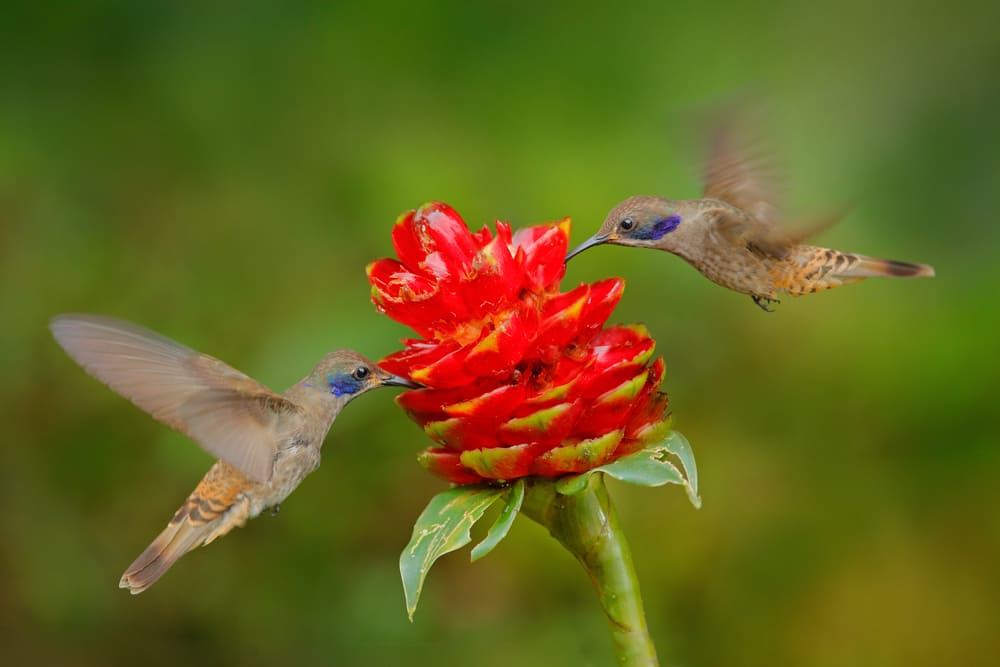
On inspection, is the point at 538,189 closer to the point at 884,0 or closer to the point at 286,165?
the point at 286,165

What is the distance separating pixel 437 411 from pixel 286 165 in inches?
98.5

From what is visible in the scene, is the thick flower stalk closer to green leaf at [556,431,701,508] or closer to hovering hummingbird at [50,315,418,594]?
green leaf at [556,431,701,508]

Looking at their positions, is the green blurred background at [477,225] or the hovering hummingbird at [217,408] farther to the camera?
the green blurred background at [477,225]

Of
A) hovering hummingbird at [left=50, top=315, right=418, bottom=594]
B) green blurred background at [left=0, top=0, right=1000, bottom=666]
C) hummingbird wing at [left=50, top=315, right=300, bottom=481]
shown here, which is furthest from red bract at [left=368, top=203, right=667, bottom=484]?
green blurred background at [left=0, top=0, right=1000, bottom=666]

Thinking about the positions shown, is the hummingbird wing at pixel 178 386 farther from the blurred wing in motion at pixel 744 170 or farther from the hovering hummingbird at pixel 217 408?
the blurred wing in motion at pixel 744 170

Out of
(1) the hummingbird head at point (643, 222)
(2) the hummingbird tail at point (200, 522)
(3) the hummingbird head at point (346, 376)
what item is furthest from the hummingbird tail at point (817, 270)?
(2) the hummingbird tail at point (200, 522)

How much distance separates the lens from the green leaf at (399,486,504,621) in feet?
5.69

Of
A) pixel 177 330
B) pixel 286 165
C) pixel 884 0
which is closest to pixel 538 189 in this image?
pixel 286 165

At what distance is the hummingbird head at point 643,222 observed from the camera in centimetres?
222

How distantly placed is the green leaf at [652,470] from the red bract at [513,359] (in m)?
0.02

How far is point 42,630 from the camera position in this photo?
11.5 feet

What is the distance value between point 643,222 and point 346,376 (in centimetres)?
69

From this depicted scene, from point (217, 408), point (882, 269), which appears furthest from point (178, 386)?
point (882, 269)

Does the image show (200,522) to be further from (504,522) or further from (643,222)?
(643,222)
